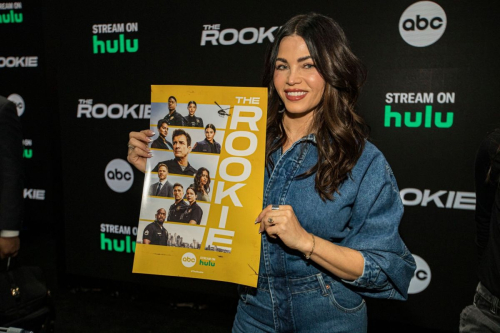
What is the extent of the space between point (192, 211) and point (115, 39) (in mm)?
2327

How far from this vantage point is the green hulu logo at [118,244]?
3213 mm

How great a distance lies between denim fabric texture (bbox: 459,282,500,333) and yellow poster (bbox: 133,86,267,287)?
0.71m

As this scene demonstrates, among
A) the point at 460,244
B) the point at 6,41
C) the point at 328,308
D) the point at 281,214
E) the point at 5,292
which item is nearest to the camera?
the point at 281,214

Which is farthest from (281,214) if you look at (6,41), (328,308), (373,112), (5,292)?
(6,41)

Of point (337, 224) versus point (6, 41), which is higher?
point (6, 41)

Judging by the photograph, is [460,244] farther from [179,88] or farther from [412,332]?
[179,88]

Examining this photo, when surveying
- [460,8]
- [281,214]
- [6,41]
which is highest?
[6,41]

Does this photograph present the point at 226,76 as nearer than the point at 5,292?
No

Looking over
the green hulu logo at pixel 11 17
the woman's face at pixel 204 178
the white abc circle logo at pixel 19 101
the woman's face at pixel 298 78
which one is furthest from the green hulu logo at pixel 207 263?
the green hulu logo at pixel 11 17

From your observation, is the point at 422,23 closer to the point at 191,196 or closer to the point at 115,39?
the point at 191,196

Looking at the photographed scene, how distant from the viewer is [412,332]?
108 inches

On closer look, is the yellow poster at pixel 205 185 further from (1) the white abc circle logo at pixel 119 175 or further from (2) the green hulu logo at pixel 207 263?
(1) the white abc circle logo at pixel 119 175

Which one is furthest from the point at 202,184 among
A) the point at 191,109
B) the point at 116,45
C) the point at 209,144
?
the point at 116,45

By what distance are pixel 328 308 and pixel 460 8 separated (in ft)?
6.52
